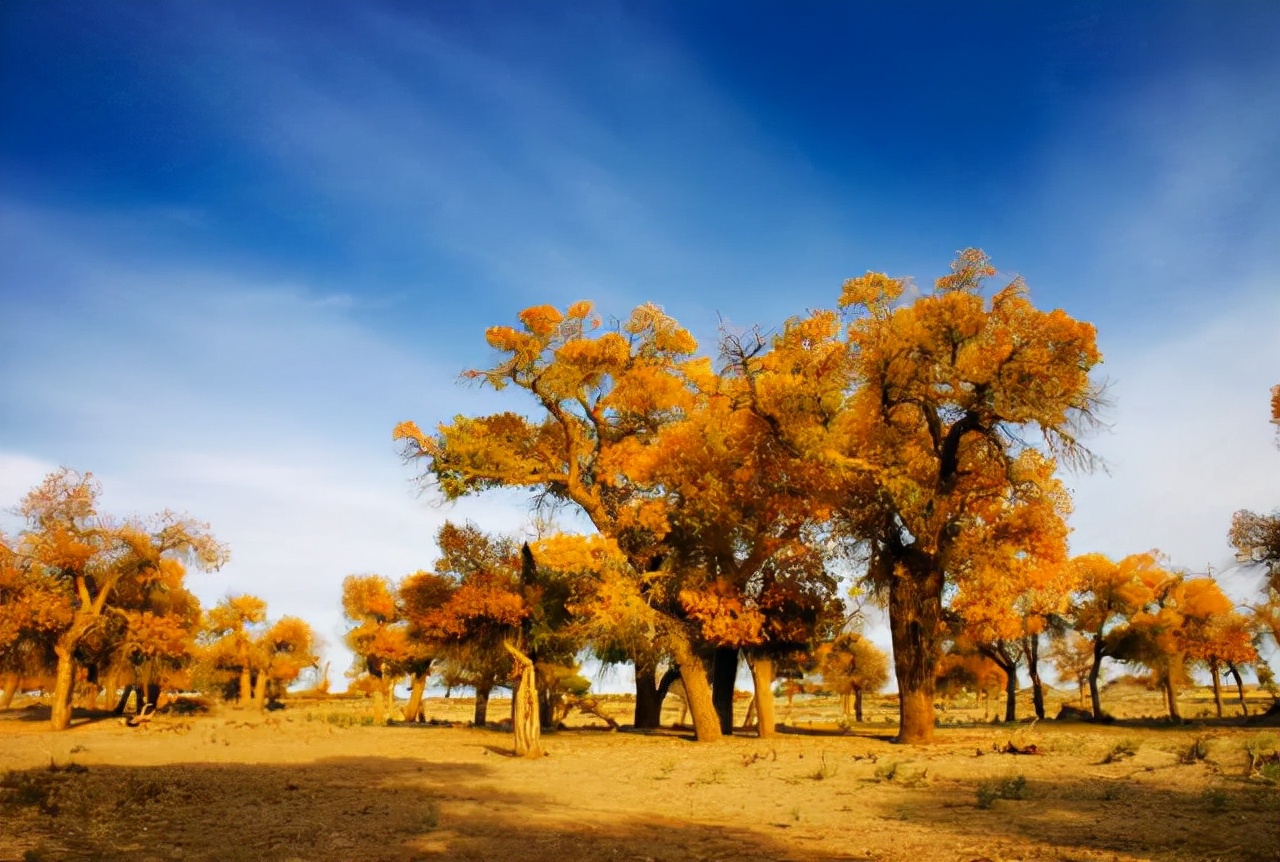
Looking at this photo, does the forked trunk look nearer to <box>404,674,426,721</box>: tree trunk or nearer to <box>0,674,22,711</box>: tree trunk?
<box>404,674,426,721</box>: tree trunk

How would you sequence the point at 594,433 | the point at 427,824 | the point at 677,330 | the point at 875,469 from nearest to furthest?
the point at 427,824 → the point at 875,469 → the point at 677,330 → the point at 594,433

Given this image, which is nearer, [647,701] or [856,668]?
[647,701]

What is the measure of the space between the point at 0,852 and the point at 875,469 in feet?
65.6

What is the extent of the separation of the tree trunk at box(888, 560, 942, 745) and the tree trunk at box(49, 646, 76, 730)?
111 ft

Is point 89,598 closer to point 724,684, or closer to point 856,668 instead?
point 724,684

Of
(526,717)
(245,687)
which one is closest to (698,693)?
(526,717)

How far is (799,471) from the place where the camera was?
25766 millimetres

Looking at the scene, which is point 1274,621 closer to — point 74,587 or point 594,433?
point 594,433

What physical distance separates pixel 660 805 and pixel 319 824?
16.7 ft

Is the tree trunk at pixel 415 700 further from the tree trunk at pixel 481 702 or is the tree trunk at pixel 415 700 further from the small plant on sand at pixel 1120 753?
the small plant on sand at pixel 1120 753

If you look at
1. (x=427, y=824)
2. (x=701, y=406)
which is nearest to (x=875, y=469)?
(x=701, y=406)

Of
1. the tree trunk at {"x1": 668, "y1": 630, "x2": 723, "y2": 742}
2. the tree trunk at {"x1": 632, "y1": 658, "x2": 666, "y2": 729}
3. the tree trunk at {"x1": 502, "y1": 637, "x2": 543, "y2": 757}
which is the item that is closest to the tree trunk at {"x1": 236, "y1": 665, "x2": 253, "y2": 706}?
the tree trunk at {"x1": 632, "y1": 658, "x2": 666, "y2": 729}

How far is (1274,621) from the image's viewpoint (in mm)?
40750

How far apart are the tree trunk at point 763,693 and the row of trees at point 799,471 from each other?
8 centimetres
